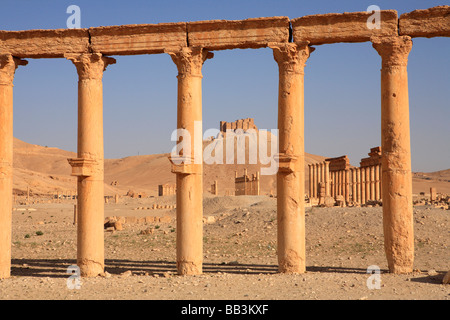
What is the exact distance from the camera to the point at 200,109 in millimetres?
17297

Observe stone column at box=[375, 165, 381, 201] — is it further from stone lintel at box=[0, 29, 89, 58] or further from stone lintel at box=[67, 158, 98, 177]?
stone lintel at box=[0, 29, 89, 58]

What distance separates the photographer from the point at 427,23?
1623 centimetres

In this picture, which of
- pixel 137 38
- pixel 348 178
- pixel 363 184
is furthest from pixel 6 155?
pixel 348 178

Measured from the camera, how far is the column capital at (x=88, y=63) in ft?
57.6

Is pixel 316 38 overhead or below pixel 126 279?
overhead

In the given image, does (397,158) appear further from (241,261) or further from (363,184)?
(363,184)

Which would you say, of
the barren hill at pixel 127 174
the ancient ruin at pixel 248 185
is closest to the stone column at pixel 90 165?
the ancient ruin at pixel 248 185

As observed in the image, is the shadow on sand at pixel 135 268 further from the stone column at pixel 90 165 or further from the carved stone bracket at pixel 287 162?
the carved stone bracket at pixel 287 162

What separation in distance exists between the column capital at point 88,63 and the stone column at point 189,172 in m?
2.29

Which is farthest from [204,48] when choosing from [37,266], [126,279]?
[37,266]

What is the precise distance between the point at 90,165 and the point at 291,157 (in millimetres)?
6142
